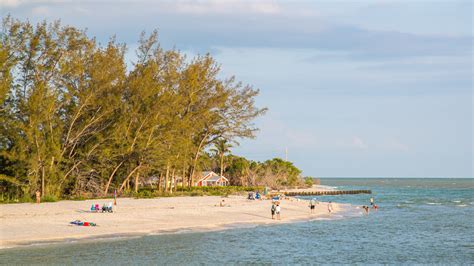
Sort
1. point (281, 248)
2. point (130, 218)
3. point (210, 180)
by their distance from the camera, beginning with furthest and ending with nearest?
point (210, 180) → point (130, 218) → point (281, 248)

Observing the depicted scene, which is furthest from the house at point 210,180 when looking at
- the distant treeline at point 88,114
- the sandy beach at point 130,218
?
the sandy beach at point 130,218

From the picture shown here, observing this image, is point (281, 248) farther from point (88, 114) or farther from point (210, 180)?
point (210, 180)

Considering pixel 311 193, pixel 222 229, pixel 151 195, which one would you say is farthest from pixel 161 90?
pixel 311 193

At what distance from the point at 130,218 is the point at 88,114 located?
62.0 feet

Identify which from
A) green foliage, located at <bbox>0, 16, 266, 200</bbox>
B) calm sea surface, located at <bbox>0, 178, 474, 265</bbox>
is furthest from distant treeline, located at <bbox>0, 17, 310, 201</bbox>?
calm sea surface, located at <bbox>0, 178, 474, 265</bbox>

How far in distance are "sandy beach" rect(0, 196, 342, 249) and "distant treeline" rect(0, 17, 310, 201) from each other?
20.7 feet

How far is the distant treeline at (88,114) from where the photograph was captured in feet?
170

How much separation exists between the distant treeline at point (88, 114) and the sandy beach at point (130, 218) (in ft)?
20.7

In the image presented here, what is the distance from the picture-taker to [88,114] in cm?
5919

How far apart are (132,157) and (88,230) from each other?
90.8ft

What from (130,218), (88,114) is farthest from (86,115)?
(130,218)

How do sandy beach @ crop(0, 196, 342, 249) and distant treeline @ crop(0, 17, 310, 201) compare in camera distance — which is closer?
sandy beach @ crop(0, 196, 342, 249)

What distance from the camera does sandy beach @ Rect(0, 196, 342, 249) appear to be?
116 feet

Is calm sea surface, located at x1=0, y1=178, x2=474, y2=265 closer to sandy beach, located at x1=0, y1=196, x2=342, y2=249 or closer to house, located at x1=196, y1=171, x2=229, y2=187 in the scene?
sandy beach, located at x1=0, y1=196, x2=342, y2=249
